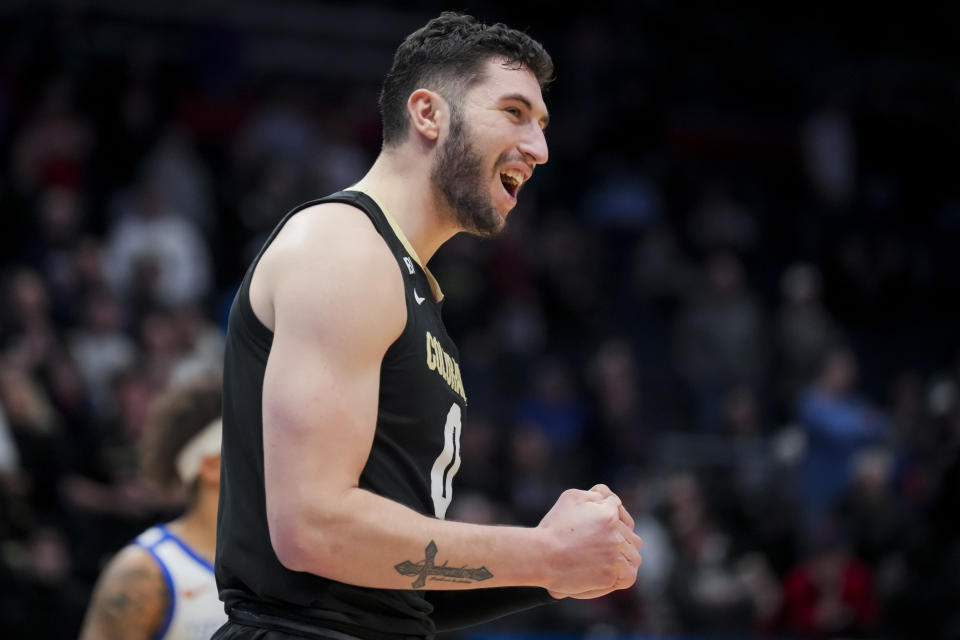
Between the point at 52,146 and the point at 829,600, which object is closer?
the point at 829,600

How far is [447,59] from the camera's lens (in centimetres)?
312

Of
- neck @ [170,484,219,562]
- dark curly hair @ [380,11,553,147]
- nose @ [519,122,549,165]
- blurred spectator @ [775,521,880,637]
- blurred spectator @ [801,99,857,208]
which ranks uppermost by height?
blurred spectator @ [801,99,857,208]

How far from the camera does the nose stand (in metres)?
3.09

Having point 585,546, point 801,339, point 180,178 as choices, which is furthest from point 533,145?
point 801,339

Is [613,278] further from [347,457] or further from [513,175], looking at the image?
[347,457]

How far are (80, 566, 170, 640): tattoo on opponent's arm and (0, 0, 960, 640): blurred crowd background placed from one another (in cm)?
394

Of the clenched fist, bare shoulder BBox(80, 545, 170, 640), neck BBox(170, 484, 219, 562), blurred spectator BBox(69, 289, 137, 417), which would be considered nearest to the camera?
the clenched fist

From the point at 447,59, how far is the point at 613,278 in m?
12.5

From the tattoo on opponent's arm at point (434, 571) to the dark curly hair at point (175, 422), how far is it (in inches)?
84.2

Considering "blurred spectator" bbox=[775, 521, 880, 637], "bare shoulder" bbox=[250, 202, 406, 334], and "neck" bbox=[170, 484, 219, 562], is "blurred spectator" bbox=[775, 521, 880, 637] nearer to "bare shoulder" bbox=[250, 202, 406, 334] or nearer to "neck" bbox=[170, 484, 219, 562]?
"neck" bbox=[170, 484, 219, 562]

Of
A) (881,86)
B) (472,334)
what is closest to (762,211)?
(881,86)

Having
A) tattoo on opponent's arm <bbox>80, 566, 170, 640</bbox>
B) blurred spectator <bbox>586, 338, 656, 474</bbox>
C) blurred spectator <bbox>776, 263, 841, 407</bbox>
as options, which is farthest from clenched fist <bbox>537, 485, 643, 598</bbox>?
blurred spectator <bbox>776, 263, 841, 407</bbox>

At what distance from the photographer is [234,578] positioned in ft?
9.36

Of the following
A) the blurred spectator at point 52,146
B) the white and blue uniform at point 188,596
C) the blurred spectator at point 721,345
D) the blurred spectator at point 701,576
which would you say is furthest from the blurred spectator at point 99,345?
the blurred spectator at point 721,345
